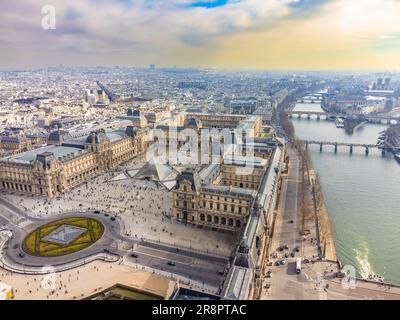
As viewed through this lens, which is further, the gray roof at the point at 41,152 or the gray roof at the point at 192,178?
the gray roof at the point at 41,152

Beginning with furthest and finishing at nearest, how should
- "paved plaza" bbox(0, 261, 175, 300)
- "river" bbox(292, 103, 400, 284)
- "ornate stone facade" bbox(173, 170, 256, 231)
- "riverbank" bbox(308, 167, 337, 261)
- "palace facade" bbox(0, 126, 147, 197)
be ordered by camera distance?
1. "palace facade" bbox(0, 126, 147, 197)
2. "ornate stone facade" bbox(173, 170, 256, 231)
3. "river" bbox(292, 103, 400, 284)
4. "riverbank" bbox(308, 167, 337, 261)
5. "paved plaza" bbox(0, 261, 175, 300)

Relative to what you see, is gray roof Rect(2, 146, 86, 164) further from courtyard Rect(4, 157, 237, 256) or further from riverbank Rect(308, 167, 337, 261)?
riverbank Rect(308, 167, 337, 261)

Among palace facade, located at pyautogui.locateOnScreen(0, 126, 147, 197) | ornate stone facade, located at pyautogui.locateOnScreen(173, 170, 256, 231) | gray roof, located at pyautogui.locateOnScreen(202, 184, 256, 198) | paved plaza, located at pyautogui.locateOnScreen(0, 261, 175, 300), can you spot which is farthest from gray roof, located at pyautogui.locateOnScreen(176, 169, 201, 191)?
palace facade, located at pyautogui.locateOnScreen(0, 126, 147, 197)

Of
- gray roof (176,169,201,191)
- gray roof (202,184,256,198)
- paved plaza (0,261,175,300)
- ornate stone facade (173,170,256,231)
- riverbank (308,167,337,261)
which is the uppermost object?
gray roof (176,169,201,191)

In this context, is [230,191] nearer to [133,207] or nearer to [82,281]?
[133,207]

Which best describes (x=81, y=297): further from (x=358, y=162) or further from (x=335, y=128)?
(x=335, y=128)

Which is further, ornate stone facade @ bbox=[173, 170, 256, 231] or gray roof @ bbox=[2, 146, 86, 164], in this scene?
gray roof @ bbox=[2, 146, 86, 164]

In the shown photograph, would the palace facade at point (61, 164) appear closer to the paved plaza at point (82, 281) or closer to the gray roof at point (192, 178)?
the paved plaza at point (82, 281)

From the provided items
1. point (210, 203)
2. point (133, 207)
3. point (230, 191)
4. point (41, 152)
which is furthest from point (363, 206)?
point (41, 152)

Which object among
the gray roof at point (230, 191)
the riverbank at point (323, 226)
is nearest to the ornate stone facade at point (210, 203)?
the gray roof at point (230, 191)

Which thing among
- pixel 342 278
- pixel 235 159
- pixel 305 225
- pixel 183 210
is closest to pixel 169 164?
pixel 235 159
